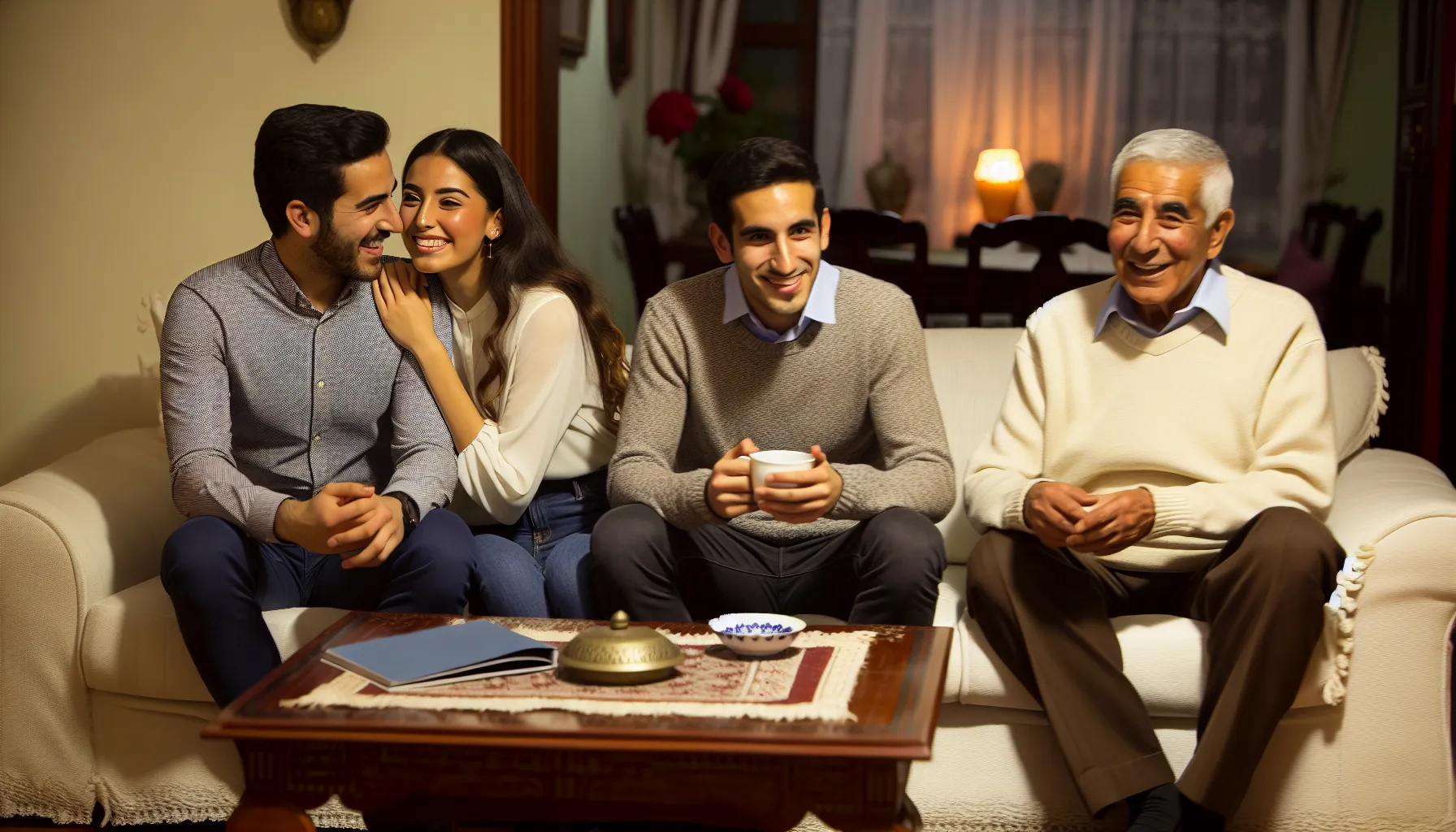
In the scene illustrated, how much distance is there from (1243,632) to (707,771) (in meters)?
0.95

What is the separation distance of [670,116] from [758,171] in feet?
10.6

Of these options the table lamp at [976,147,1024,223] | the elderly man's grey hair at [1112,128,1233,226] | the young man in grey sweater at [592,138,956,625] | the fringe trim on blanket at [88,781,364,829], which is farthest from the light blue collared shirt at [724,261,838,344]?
the table lamp at [976,147,1024,223]

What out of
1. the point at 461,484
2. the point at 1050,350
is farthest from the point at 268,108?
the point at 1050,350

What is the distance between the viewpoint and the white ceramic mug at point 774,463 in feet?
6.34

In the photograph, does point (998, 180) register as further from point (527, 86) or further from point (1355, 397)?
point (1355, 397)

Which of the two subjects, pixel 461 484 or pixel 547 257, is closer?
pixel 461 484

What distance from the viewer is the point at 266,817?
156 cm

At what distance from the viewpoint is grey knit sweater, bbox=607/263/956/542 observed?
91.9 inches

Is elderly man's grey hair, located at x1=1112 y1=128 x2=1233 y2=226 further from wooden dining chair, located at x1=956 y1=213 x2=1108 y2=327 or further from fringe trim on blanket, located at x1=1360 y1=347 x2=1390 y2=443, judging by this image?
wooden dining chair, located at x1=956 y1=213 x2=1108 y2=327

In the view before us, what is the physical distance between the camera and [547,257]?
2.56 meters

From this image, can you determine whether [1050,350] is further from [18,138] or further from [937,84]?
[937,84]

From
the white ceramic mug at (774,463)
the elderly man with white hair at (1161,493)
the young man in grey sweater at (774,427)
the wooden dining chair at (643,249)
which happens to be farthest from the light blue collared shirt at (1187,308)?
the wooden dining chair at (643,249)

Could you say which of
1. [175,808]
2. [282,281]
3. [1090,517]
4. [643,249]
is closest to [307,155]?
[282,281]

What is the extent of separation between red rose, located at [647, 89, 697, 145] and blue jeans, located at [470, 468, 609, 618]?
10.1 feet
